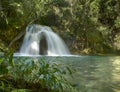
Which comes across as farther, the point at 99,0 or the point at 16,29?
the point at 99,0

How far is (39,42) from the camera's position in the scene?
2033 centimetres

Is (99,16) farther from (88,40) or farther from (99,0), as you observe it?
(88,40)

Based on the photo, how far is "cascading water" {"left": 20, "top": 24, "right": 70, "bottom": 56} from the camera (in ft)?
63.3

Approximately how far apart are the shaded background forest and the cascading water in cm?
50

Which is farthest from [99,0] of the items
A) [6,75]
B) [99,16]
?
[6,75]

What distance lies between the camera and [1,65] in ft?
9.08

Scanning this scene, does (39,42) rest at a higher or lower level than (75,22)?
lower

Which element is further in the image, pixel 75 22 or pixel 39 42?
pixel 75 22

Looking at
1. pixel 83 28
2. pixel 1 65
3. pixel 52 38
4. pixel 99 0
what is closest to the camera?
pixel 1 65

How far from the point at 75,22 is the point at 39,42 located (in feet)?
15.9

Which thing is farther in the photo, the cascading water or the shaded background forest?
the cascading water

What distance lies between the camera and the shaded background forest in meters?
18.9

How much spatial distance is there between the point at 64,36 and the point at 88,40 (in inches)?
89.6

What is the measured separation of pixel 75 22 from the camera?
23.8 metres
